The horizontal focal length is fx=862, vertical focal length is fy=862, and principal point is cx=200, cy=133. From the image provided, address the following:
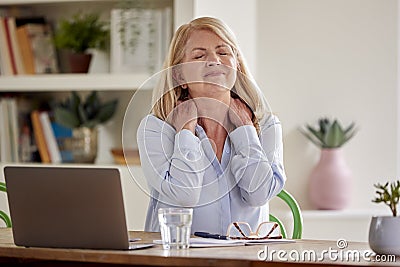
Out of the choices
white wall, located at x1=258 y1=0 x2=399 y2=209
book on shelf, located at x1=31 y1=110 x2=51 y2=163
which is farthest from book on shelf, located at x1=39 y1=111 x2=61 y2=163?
white wall, located at x1=258 y1=0 x2=399 y2=209

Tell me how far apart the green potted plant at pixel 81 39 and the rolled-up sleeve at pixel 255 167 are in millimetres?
1520

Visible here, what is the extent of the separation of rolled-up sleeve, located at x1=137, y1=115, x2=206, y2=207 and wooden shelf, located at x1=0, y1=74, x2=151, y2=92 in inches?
48.1

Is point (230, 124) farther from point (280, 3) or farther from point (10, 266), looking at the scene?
point (280, 3)

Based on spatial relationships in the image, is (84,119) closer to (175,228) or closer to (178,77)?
(178,77)

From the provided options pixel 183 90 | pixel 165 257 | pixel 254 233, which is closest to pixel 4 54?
pixel 183 90

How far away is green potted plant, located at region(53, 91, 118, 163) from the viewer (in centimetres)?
365

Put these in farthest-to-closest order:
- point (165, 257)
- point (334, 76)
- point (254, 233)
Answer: point (334, 76) < point (254, 233) < point (165, 257)

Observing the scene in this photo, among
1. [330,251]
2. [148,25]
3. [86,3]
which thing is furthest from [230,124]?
[86,3]

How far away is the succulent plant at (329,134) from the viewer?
3887mm

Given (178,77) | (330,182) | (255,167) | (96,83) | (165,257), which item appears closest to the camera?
(165,257)

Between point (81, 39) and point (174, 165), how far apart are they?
1.57 meters

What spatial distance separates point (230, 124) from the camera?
7.74ft

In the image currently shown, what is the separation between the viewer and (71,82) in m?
3.61

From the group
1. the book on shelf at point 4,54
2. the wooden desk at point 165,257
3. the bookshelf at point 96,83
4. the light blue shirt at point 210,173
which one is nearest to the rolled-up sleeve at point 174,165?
the light blue shirt at point 210,173
